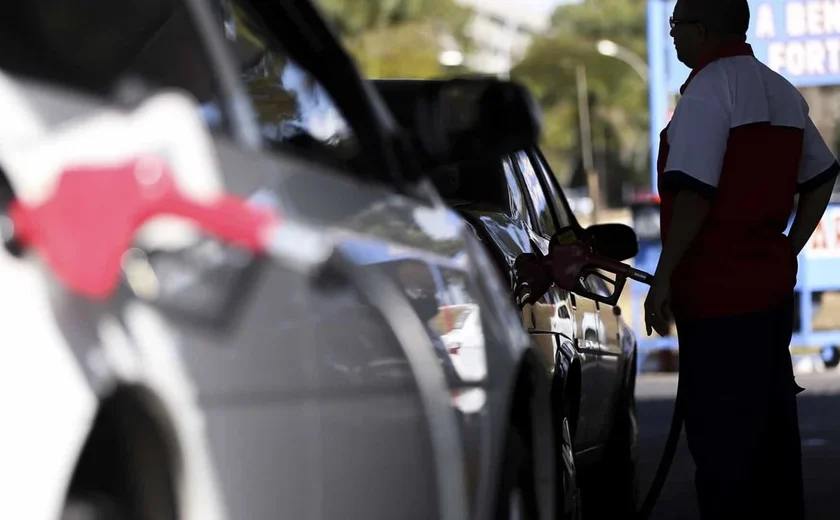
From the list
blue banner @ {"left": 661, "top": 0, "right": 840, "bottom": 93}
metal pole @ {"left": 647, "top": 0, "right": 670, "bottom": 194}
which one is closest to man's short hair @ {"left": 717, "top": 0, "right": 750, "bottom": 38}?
blue banner @ {"left": 661, "top": 0, "right": 840, "bottom": 93}

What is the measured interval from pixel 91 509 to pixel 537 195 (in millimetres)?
4588

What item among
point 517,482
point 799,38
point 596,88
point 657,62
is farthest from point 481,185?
point 596,88

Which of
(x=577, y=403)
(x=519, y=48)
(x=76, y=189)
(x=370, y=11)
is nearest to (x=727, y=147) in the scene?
(x=577, y=403)

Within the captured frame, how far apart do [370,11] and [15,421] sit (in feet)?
181

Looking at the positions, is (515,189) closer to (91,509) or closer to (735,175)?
(735,175)

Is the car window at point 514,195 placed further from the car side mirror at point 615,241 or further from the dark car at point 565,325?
the car side mirror at point 615,241

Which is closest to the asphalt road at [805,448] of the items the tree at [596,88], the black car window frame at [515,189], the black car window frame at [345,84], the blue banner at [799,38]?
the black car window frame at [515,189]

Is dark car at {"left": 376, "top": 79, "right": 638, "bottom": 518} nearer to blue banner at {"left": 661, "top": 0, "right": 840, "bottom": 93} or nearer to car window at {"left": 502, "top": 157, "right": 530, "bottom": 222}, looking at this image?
car window at {"left": 502, "top": 157, "right": 530, "bottom": 222}

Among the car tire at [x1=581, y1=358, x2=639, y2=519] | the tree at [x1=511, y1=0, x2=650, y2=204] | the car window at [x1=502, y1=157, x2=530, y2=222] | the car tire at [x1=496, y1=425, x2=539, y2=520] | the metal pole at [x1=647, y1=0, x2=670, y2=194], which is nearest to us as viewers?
the car tire at [x1=496, y1=425, x2=539, y2=520]

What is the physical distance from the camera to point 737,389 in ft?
16.6

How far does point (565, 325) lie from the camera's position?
224 inches

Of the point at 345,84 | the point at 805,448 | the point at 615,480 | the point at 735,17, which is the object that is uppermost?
the point at 735,17

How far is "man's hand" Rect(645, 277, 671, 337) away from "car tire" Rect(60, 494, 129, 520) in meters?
3.01

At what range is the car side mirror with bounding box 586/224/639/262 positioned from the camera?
6277mm
